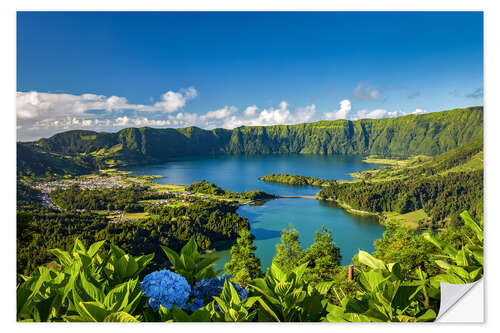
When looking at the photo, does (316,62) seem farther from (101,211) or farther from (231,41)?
(101,211)

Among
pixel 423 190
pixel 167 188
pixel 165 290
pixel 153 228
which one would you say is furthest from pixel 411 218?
pixel 165 290

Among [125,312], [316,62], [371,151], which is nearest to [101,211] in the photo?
[316,62]

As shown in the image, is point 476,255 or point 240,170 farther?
point 240,170

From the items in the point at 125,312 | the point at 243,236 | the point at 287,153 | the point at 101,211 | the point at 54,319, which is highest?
the point at 287,153

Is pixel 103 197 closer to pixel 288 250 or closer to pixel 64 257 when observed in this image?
pixel 288 250

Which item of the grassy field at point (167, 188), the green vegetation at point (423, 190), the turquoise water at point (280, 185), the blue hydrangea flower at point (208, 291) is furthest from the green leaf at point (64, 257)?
the green vegetation at point (423, 190)

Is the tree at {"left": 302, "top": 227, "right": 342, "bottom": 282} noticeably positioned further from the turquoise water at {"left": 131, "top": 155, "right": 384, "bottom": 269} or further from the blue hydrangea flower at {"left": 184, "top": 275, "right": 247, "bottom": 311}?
the blue hydrangea flower at {"left": 184, "top": 275, "right": 247, "bottom": 311}
